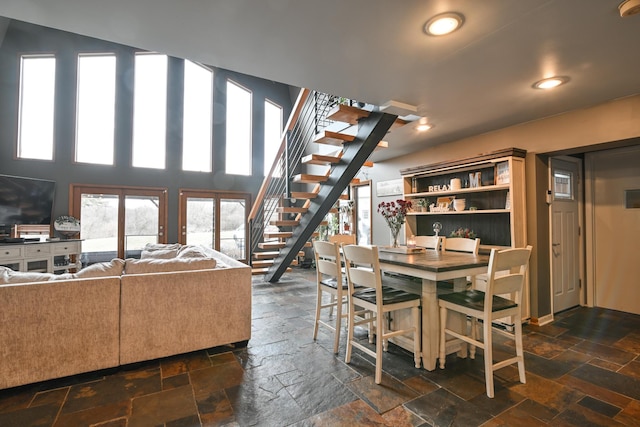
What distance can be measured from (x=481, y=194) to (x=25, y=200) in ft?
22.3

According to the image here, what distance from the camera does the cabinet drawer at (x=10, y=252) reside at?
416 centimetres

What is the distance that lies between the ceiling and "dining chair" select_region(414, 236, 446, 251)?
1.42 meters

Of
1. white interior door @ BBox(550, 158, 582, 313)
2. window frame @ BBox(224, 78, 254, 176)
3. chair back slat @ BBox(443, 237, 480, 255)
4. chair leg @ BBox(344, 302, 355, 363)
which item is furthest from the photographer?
window frame @ BBox(224, 78, 254, 176)

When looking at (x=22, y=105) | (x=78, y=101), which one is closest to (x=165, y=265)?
(x=78, y=101)

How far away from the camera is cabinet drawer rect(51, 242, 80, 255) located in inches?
198

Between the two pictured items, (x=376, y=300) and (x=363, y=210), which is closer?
(x=376, y=300)

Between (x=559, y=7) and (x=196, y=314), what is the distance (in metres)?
3.14

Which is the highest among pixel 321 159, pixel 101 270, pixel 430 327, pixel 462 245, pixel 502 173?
pixel 321 159

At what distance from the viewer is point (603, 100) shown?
2.89m

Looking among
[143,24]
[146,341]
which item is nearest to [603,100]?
[143,24]

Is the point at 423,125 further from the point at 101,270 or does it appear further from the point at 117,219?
the point at 117,219

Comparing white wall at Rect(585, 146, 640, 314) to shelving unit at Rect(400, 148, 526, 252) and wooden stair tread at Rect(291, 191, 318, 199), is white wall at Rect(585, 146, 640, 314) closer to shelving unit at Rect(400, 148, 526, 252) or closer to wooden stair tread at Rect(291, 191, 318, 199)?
shelving unit at Rect(400, 148, 526, 252)

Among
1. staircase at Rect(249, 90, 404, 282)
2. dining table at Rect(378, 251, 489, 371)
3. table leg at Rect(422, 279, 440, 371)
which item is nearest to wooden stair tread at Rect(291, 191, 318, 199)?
staircase at Rect(249, 90, 404, 282)

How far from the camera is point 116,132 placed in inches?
259
